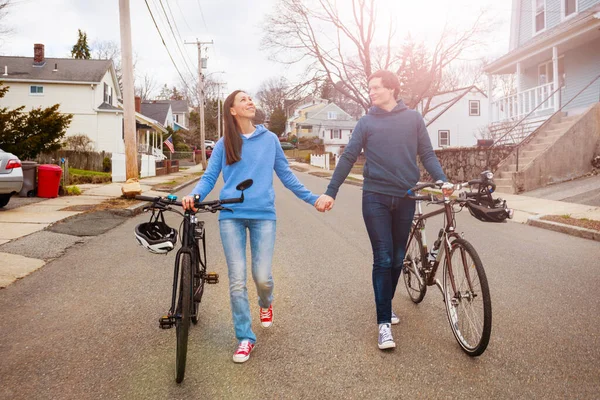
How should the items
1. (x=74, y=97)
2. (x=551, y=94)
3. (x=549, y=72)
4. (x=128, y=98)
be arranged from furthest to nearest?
(x=74, y=97) → (x=549, y=72) → (x=551, y=94) → (x=128, y=98)

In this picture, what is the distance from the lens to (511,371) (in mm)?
3488

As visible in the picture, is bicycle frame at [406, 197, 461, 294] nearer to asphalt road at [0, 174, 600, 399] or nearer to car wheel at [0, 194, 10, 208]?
asphalt road at [0, 174, 600, 399]

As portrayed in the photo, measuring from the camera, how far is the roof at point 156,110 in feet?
210

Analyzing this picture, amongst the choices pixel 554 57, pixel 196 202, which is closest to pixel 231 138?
pixel 196 202

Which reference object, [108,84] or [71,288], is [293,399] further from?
[108,84]

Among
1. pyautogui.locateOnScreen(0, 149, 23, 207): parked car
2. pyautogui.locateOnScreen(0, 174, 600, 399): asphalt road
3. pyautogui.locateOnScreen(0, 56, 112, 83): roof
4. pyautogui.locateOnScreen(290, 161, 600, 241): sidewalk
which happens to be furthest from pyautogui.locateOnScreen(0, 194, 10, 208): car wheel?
pyautogui.locateOnScreen(0, 56, 112, 83): roof

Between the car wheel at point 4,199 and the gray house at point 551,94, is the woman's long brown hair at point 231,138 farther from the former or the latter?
the gray house at point 551,94

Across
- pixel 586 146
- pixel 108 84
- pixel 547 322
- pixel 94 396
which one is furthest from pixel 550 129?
pixel 108 84

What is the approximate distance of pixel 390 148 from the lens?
4102mm

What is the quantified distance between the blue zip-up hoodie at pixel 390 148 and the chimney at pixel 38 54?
143ft

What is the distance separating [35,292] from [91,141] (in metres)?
33.5

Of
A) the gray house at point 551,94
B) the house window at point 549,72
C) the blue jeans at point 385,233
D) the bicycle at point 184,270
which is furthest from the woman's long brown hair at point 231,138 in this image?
the house window at point 549,72

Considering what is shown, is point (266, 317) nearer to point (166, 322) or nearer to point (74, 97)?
point (166, 322)

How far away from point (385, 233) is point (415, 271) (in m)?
0.97
